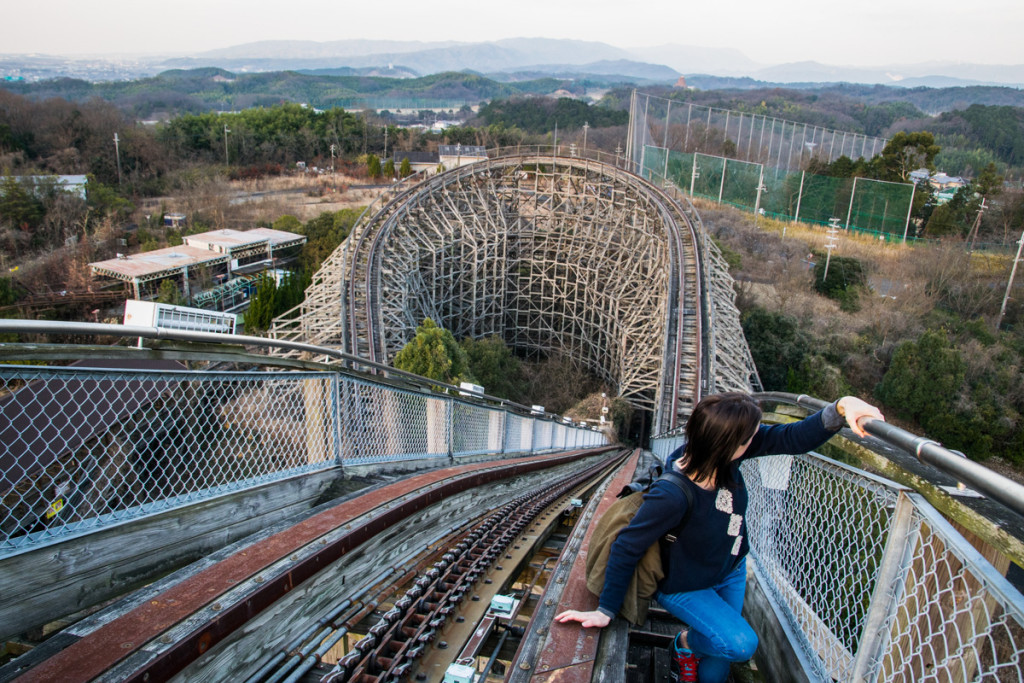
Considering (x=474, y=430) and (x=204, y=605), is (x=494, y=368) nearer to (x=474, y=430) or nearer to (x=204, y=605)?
(x=474, y=430)

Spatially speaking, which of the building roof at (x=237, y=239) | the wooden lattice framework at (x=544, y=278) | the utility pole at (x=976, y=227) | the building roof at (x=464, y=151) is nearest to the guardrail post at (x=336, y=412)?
the wooden lattice framework at (x=544, y=278)

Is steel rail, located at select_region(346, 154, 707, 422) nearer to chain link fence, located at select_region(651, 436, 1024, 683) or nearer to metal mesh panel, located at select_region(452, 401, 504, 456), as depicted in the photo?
metal mesh panel, located at select_region(452, 401, 504, 456)

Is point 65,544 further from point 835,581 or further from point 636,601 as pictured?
point 835,581

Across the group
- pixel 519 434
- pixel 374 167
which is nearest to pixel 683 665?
pixel 519 434

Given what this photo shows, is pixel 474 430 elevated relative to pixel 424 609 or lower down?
lower down

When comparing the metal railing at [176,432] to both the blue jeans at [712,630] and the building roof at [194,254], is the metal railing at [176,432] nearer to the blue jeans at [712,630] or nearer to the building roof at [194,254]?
the blue jeans at [712,630]

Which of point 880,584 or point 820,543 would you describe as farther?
point 820,543

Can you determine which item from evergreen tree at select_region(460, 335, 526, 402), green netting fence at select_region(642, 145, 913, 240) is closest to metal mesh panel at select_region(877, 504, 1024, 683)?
evergreen tree at select_region(460, 335, 526, 402)
